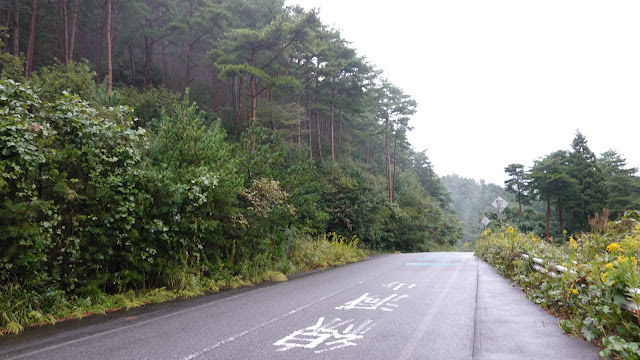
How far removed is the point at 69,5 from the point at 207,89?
11.5m

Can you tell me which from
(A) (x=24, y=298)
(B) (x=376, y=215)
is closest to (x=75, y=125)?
(A) (x=24, y=298)

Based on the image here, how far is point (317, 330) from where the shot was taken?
511cm

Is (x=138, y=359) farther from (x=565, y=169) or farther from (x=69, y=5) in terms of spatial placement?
(x=565, y=169)

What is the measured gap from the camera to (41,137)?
18.9ft

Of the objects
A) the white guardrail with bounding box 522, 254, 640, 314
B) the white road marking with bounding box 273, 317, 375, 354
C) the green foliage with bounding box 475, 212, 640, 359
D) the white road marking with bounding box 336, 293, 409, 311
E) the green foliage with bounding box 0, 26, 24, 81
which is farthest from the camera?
the green foliage with bounding box 0, 26, 24, 81

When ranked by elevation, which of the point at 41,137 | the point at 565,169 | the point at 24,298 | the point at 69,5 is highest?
the point at 69,5

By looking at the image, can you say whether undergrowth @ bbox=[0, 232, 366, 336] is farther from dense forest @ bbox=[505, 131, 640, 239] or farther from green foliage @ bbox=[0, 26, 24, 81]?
dense forest @ bbox=[505, 131, 640, 239]

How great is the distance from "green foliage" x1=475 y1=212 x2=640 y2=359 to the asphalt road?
271mm

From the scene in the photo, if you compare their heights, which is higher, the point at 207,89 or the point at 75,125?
the point at 207,89

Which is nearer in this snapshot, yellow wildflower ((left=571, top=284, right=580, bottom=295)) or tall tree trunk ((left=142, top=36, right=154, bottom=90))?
A: yellow wildflower ((left=571, top=284, right=580, bottom=295))

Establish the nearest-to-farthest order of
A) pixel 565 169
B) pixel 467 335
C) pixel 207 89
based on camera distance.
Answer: pixel 467 335, pixel 207 89, pixel 565 169

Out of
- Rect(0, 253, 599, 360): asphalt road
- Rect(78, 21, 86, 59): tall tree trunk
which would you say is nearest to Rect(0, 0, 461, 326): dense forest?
Rect(0, 253, 599, 360): asphalt road

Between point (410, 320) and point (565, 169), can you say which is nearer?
point (410, 320)

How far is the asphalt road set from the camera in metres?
4.19
